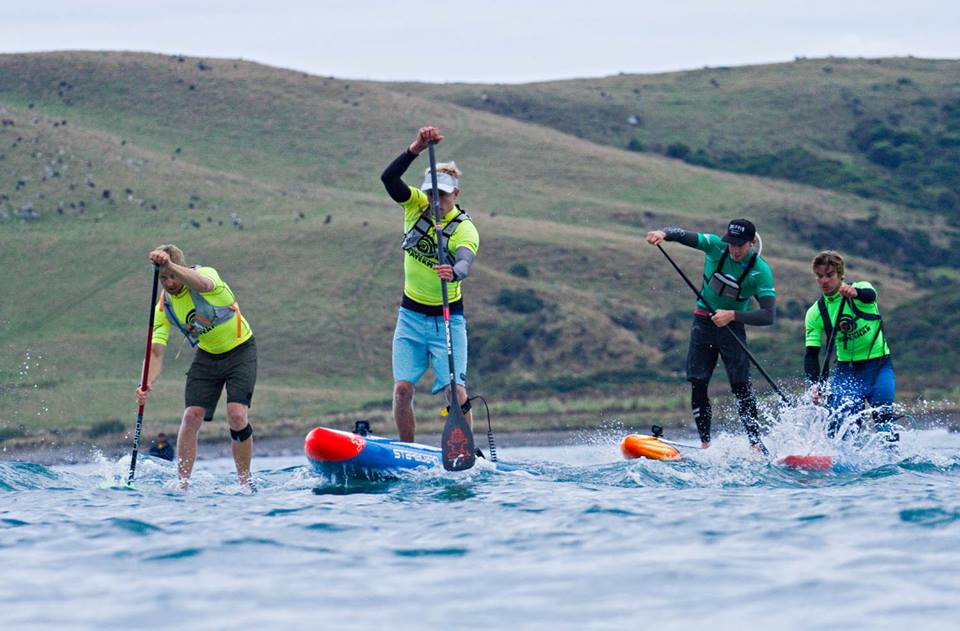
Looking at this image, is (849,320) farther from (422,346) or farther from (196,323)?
(196,323)

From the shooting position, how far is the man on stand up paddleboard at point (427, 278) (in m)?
13.3

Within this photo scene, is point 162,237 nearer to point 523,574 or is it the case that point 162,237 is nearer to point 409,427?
point 409,427

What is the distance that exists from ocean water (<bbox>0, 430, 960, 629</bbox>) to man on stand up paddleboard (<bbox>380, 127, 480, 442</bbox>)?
1.04m

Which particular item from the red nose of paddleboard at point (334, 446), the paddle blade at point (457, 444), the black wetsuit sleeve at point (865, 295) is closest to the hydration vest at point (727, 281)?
the black wetsuit sleeve at point (865, 295)

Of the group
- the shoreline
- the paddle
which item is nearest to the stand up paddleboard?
the paddle

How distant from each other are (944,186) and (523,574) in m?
76.4

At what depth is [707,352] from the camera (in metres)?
14.9

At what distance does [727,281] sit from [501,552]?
5.73m

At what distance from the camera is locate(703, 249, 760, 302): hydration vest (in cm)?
1438

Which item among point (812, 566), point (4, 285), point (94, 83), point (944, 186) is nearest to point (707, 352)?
point (812, 566)

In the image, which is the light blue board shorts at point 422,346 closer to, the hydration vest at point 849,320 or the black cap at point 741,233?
the black cap at point 741,233

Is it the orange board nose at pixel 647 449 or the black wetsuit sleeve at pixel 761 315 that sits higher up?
the black wetsuit sleeve at pixel 761 315

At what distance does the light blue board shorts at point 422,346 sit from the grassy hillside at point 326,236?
22770 millimetres

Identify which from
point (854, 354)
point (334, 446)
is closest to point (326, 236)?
point (854, 354)
